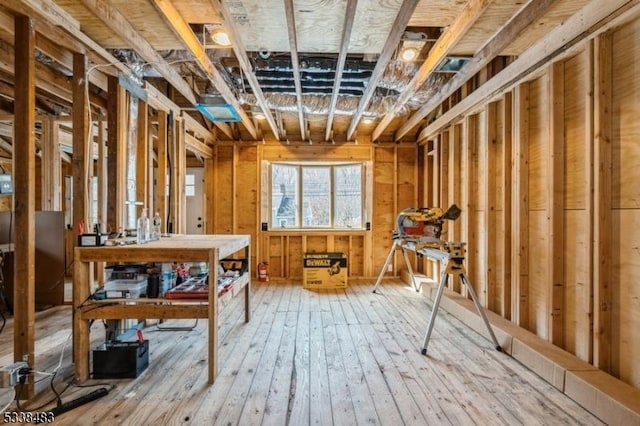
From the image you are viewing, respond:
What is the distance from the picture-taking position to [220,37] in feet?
8.84

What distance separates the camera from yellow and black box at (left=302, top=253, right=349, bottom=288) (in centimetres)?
532

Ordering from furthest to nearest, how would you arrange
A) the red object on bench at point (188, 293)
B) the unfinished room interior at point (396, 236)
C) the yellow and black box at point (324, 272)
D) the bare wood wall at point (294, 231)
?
the bare wood wall at point (294, 231), the yellow and black box at point (324, 272), the red object on bench at point (188, 293), the unfinished room interior at point (396, 236)

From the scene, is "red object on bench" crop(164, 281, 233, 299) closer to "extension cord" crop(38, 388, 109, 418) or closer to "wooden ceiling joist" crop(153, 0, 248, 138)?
"extension cord" crop(38, 388, 109, 418)

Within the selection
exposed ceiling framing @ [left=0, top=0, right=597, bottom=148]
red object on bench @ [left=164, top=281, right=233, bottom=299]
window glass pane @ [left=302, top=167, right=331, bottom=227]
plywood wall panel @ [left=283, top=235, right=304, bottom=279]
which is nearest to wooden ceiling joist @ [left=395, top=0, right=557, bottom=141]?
exposed ceiling framing @ [left=0, top=0, right=597, bottom=148]

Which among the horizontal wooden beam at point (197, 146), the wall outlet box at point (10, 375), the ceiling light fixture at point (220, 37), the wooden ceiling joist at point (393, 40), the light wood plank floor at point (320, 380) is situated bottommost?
the light wood plank floor at point (320, 380)

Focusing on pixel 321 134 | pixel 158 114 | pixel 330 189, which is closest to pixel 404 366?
pixel 158 114

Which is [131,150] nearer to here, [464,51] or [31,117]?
[31,117]

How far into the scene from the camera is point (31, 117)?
2.05 metres

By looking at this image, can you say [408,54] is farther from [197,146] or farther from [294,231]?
[294,231]

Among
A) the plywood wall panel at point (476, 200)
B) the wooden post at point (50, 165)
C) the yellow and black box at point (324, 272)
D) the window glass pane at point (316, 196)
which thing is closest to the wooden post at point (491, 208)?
the plywood wall panel at point (476, 200)

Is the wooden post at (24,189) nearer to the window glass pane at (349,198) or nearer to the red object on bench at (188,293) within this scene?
the red object on bench at (188,293)

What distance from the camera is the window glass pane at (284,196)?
Answer: 621cm

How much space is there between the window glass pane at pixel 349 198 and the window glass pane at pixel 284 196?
2.52 ft

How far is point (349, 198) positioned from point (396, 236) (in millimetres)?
2104
